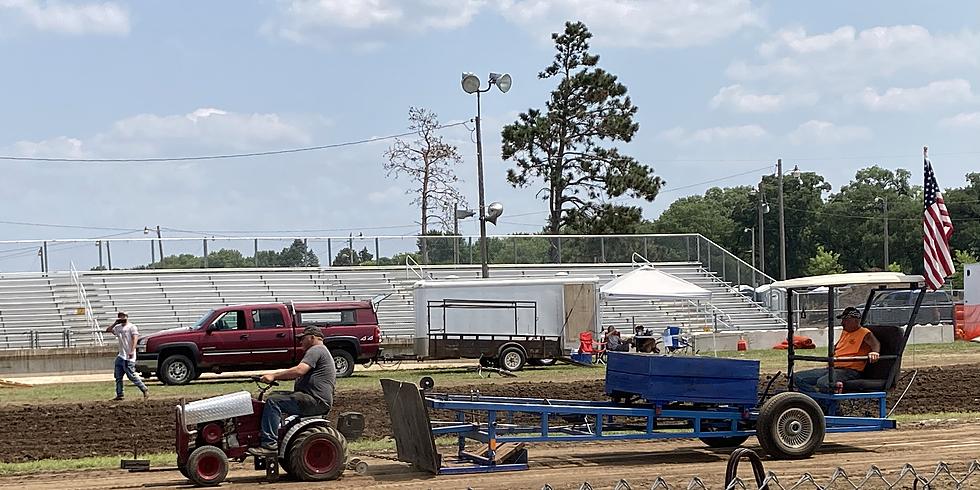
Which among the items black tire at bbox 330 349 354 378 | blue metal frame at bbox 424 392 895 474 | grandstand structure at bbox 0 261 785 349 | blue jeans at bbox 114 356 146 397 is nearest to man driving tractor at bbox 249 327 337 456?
blue metal frame at bbox 424 392 895 474

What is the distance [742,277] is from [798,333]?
23.6 ft

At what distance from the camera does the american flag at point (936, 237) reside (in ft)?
48.1

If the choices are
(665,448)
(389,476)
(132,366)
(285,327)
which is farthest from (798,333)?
(389,476)

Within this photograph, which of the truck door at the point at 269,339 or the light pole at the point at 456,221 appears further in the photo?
the light pole at the point at 456,221

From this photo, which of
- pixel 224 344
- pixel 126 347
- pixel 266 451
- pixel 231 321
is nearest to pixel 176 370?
pixel 224 344

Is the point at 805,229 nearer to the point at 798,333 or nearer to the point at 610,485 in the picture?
the point at 798,333

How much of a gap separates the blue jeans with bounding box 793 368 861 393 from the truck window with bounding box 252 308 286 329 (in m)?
15.6

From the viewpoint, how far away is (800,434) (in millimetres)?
13250

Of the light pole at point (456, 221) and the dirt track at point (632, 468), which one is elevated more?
the light pole at point (456, 221)

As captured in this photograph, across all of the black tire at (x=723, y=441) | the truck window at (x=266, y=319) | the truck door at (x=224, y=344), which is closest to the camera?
the black tire at (x=723, y=441)

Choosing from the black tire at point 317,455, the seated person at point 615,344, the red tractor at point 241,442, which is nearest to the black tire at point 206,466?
the red tractor at point 241,442

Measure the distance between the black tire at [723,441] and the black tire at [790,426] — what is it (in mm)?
785

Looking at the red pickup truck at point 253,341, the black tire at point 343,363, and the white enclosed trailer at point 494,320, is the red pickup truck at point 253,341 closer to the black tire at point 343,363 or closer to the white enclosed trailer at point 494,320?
the black tire at point 343,363

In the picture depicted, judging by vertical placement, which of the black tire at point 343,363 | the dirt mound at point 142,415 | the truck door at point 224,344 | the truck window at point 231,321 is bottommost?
the dirt mound at point 142,415
